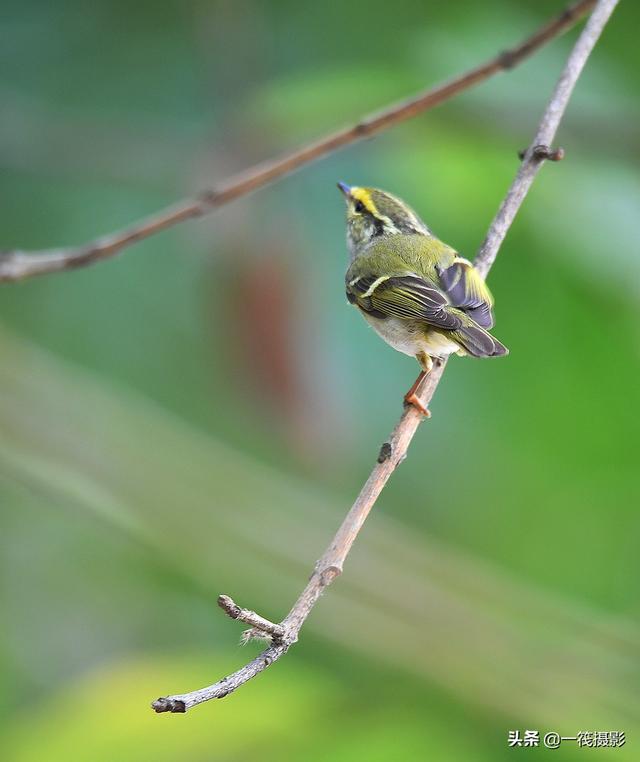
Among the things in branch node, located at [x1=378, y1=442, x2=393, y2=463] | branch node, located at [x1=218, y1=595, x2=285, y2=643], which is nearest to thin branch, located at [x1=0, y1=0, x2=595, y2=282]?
branch node, located at [x1=378, y1=442, x2=393, y2=463]

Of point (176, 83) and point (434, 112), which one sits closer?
point (434, 112)

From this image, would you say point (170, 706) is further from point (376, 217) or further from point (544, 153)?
point (376, 217)

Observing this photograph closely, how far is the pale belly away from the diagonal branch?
0.06m

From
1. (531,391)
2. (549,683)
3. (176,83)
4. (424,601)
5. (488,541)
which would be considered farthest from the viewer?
(488,541)

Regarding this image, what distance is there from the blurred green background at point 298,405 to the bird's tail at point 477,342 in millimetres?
358

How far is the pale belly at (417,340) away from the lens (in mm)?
3027

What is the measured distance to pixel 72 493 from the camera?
2953mm

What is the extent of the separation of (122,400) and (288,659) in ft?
3.15

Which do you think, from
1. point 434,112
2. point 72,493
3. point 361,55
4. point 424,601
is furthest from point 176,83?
point 424,601

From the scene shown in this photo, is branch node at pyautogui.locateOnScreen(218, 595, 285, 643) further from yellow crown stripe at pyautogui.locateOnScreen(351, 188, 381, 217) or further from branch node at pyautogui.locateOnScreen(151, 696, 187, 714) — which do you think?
yellow crown stripe at pyautogui.locateOnScreen(351, 188, 381, 217)

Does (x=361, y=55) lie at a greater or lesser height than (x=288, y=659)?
greater

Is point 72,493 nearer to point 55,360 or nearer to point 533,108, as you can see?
point 55,360

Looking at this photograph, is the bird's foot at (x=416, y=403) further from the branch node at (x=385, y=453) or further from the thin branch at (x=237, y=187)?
the thin branch at (x=237, y=187)

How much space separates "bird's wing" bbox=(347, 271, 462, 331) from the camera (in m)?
2.98
